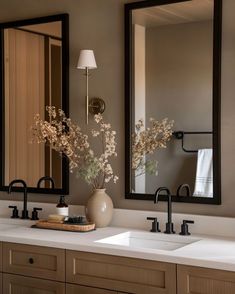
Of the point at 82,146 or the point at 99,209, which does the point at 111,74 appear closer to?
the point at 82,146

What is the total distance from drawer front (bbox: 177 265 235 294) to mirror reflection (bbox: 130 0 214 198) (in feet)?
2.14

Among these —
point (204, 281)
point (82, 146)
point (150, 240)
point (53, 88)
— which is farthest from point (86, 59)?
point (204, 281)

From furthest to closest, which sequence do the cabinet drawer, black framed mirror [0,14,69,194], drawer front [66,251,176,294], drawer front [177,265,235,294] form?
black framed mirror [0,14,69,194], the cabinet drawer, drawer front [66,251,176,294], drawer front [177,265,235,294]

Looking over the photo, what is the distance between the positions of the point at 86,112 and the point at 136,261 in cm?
118

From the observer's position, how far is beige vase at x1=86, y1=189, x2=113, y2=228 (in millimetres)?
3150

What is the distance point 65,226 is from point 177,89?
103 cm

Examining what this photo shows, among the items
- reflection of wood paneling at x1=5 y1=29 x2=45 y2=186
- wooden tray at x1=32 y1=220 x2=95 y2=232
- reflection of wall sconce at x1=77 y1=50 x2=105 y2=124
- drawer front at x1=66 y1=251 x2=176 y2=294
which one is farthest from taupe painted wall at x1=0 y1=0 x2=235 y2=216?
drawer front at x1=66 y1=251 x2=176 y2=294

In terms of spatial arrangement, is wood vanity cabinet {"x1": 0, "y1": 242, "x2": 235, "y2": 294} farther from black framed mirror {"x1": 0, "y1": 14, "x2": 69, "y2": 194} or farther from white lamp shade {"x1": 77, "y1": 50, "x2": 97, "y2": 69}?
white lamp shade {"x1": 77, "y1": 50, "x2": 97, "y2": 69}

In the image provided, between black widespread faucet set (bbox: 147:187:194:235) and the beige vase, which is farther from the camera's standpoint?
the beige vase

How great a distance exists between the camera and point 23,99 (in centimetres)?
369

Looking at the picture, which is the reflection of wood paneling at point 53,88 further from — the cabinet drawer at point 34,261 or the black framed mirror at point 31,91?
the cabinet drawer at point 34,261

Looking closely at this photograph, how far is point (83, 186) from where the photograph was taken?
11.2 feet

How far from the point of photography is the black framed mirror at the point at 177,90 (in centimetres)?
296

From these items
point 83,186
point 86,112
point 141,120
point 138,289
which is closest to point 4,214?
point 83,186
